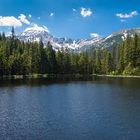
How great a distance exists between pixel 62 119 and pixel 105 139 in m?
14.9

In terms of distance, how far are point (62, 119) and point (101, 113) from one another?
915cm

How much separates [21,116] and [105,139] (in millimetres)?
21229

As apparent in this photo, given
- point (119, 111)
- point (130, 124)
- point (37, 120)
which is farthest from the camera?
point (119, 111)

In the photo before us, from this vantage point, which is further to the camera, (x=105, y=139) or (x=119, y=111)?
(x=119, y=111)

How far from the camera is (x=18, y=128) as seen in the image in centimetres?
5072

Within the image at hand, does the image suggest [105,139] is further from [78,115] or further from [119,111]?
[119,111]

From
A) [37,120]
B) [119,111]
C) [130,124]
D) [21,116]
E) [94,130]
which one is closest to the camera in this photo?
[94,130]

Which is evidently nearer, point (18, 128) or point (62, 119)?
point (18, 128)

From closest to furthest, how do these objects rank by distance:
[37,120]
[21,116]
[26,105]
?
1. [37,120]
2. [21,116]
3. [26,105]

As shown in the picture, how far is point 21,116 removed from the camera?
60781 millimetres

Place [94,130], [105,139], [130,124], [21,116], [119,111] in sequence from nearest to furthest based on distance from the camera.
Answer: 1. [105,139]
2. [94,130]
3. [130,124]
4. [21,116]
5. [119,111]

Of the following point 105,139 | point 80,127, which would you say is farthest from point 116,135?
point 80,127

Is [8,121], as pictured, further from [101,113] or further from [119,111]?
[119,111]

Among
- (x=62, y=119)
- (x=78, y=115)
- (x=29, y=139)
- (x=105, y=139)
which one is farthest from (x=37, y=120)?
(x=105, y=139)
